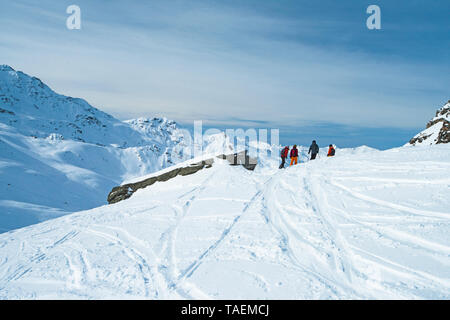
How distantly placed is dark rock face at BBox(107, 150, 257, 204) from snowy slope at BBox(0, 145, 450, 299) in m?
6.92

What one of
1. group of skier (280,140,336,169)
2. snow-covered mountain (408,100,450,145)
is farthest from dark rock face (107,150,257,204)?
snow-covered mountain (408,100,450,145)

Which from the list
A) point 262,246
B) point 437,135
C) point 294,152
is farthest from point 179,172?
point 437,135

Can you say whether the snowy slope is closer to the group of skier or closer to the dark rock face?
the group of skier

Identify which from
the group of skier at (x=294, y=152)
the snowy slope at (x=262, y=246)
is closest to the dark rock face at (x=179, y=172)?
the group of skier at (x=294, y=152)

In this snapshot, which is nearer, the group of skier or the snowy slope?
the snowy slope

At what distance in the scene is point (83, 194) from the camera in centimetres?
12462

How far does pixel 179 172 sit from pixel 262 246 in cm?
1363

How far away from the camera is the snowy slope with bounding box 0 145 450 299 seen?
18.2ft

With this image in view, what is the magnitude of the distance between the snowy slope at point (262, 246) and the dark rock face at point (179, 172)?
22.7 feet

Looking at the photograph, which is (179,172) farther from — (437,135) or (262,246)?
(437,135)

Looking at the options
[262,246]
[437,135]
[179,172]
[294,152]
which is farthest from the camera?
[437,135]

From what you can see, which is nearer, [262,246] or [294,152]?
[262,246]

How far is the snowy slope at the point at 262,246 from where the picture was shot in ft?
18.2

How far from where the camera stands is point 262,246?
733cm
